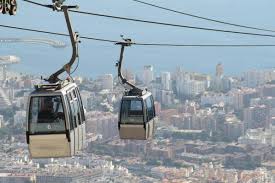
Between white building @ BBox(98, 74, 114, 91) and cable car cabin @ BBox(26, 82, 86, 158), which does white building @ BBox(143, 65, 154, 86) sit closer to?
white building @ BBox(98, 74, 114, 91)

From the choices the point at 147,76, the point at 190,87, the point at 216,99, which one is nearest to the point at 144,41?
the point at 147,76

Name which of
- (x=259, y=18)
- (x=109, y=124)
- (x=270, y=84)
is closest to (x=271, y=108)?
(x=270, y=84)

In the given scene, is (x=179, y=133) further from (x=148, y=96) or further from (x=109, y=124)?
(x=148, y=96)

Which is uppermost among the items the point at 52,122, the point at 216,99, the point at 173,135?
the point at 52,122

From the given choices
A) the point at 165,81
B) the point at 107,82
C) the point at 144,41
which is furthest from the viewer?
the point at 144,41

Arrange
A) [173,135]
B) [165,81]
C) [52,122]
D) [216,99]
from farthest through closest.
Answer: [165,81] → [216,99] → [173,135] → [52,122]

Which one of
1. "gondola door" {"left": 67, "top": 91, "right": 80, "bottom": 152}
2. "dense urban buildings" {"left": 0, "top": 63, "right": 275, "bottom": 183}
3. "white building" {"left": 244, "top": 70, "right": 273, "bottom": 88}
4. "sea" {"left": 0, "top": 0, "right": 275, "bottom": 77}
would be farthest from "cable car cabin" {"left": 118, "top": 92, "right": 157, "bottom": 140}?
"sea" {"left": 0, "top": 0, "right": 275, "bottom": 77}

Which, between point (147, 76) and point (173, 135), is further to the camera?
point (147, 76)

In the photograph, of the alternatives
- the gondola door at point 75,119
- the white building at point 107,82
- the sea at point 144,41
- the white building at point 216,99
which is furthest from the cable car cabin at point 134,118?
the sea at point 144,41

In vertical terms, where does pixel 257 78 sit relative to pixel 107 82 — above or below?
above

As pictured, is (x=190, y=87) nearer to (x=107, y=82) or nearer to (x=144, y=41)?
(x=107, y=82)
